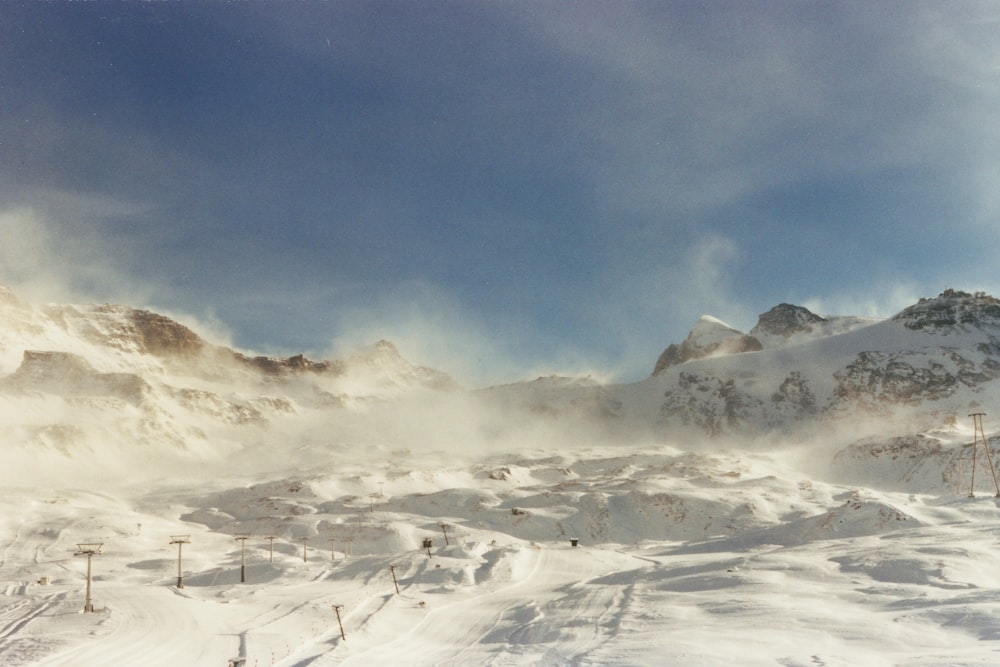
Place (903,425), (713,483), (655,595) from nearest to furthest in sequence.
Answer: (655,595) → (713,483) → (903,425)

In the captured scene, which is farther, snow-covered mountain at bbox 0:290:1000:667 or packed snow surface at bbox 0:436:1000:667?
snow-covered mountain at bbox 0:290:1000:667

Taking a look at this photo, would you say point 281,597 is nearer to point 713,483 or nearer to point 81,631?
point 81,631

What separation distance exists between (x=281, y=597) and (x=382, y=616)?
491 inches

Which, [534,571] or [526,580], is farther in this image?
[534,571]

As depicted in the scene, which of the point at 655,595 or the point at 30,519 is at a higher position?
the point at 30,519

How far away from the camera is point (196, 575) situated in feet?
249

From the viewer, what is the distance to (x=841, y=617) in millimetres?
36750

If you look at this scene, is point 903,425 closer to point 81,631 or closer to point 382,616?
point 382,616

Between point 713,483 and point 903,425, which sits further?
point 903,425

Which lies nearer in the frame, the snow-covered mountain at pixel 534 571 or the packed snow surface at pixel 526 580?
the packed snow surface at pixel 526 580

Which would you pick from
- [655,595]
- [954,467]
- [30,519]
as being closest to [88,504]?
[30,519]

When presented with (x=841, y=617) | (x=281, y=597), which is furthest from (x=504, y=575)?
(x=841, y=617)

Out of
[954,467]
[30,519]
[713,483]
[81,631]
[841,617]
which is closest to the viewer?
[841,617]

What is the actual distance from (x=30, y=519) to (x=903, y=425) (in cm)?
19161
